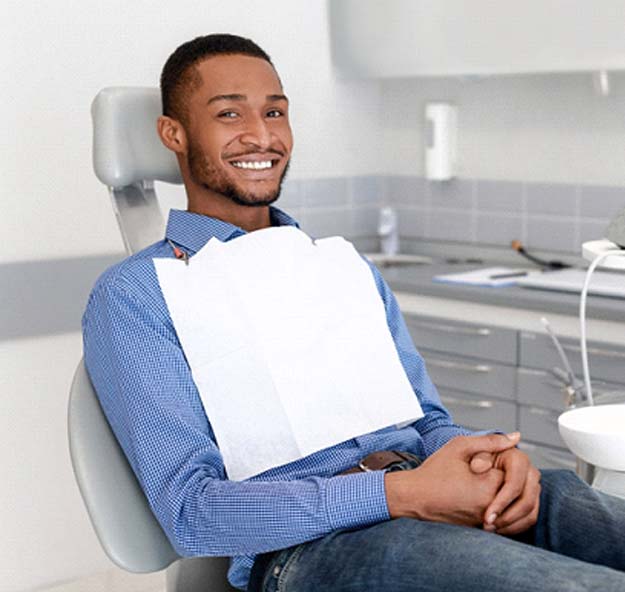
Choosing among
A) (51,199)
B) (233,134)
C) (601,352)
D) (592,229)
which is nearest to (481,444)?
(233,134)

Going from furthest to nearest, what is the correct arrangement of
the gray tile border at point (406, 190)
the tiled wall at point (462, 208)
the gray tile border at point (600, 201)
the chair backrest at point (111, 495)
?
the gray tile border at point (406, 190) < the tiled wall at point (462, 208) < the gray tile border at point (600, 201) < the chair backrest at point (111, 495)

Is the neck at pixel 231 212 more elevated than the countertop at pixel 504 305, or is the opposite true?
the neck at pixel 231 212

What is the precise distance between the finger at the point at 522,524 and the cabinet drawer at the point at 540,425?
156 cm

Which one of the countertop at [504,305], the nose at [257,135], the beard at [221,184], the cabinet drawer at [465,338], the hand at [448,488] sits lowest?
the cabinet drawer at [465,338]

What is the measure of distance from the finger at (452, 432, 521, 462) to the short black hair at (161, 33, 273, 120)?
0.89 m

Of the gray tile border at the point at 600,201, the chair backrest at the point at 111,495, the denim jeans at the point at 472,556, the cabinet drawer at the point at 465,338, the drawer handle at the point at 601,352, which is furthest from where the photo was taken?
the gray tile border at the point at 600,201

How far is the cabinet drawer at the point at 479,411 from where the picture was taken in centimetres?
350

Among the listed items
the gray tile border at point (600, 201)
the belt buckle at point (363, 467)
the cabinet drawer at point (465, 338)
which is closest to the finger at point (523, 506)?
the belt buckle at point (363, 467)

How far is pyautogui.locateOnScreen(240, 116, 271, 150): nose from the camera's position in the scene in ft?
7.45

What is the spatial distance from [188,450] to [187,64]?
2.68 feet

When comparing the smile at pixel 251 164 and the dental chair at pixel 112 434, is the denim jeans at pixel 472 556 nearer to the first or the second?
the dental chair at pixel 112 434

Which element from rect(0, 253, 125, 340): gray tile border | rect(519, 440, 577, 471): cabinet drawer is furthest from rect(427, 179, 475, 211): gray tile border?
rect(0, 253, 125, 340): gray tile border

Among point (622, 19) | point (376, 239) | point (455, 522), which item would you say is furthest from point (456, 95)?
point (455, 522)

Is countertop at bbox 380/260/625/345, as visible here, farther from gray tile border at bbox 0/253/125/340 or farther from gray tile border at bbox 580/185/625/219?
gray tile border at bbox 0/253/125/340
